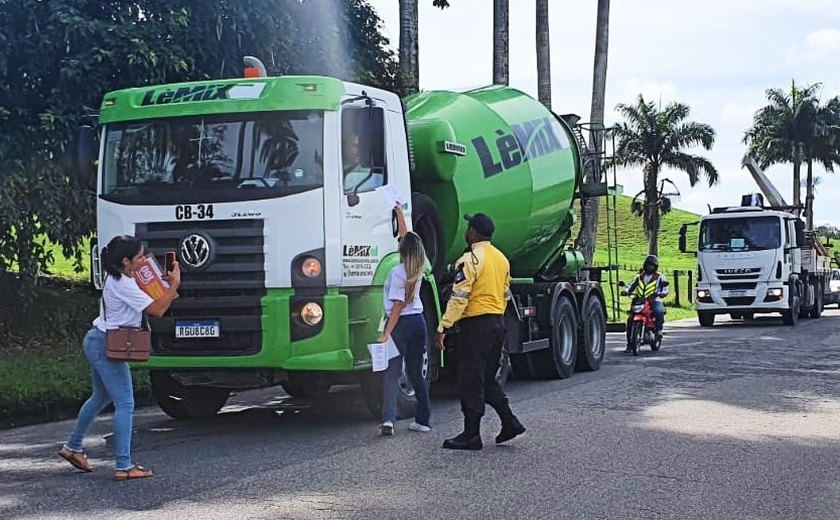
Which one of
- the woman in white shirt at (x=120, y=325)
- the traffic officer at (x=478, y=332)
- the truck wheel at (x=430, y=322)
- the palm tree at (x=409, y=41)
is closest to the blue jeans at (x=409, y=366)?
the traffic officer at (x=478, y=332)

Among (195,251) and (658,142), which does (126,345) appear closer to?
(195,251)

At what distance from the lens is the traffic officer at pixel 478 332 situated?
343 inches

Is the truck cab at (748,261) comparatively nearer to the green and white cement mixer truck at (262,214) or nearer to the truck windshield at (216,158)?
the green and white cement mixer truck at (262,214)

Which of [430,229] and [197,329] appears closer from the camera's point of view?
[197,329]

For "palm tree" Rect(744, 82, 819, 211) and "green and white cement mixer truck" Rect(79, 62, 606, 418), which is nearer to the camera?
"green and white cement mixer truck" Rect(79, 62, 606, 418)

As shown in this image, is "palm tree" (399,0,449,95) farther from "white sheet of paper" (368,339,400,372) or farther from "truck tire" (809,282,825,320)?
"truck tire" (809,282,825,320)

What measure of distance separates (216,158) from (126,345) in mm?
2479

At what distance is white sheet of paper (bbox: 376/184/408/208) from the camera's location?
33.0 feet

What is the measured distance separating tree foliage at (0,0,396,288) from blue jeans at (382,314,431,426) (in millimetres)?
6387

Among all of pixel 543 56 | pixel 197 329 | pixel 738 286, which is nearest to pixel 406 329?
pixel 197 329

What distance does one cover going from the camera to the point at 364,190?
9859mm

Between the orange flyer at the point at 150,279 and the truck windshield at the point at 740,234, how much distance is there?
21.0 m

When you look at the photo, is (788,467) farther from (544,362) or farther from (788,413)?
(544,362)

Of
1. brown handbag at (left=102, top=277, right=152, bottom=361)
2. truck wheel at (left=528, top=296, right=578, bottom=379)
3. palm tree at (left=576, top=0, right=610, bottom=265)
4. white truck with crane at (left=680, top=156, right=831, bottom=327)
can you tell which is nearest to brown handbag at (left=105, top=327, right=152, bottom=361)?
brown handbag at (left=102, top=277, right=152, bottom=361)
